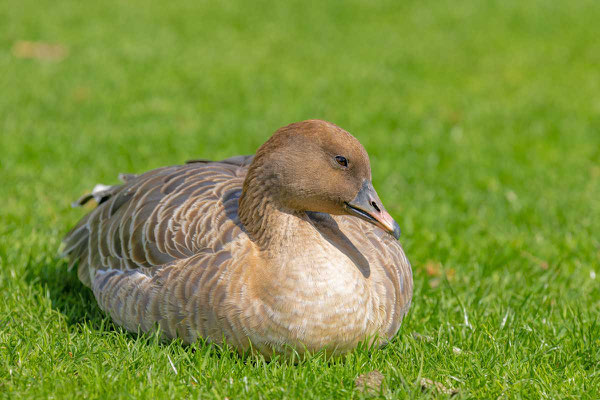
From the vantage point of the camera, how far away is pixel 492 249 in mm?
5688

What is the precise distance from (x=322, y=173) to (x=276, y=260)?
0.52 meters

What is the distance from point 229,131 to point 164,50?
3545mm

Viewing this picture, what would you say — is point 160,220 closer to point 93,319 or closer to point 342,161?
point 93,319

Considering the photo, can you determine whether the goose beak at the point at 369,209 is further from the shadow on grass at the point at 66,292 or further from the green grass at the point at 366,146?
the shadow on grass at the point at 66,292

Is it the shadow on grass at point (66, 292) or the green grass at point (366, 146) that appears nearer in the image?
the green grass at point (366, 146)

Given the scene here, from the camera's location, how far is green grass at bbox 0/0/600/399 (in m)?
3.66

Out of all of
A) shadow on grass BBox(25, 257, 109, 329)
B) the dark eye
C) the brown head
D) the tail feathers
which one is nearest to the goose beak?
the brown head

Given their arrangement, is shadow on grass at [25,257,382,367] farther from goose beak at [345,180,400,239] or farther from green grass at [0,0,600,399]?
goose beak at [345,180,400,239]

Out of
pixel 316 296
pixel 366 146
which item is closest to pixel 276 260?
pixel 316 296

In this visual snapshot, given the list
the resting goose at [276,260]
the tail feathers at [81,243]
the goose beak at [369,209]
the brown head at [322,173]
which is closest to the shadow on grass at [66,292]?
the tail feathers at [81,243]

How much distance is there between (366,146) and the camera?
8.04 m

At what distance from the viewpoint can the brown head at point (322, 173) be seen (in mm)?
3732

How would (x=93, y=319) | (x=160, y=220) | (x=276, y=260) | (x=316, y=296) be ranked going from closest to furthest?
1. (x=316, y=296)
2. (x=276, y=260)
3. (x=160, y=220)
4. (x=93, y=319)

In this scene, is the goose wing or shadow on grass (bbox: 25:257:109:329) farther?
shadow on grass (bbox: 25:257:109:329)
